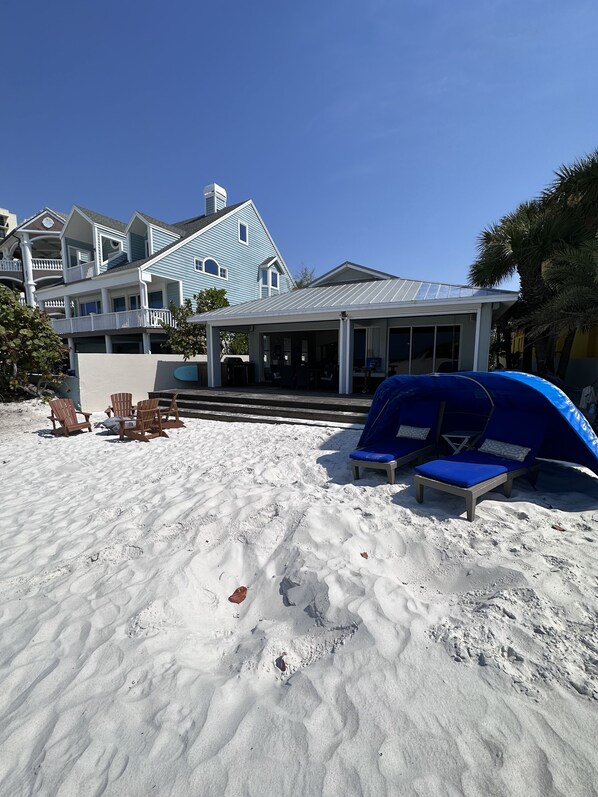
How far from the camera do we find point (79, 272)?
23.0 metres

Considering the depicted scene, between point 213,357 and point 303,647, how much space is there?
12.2m

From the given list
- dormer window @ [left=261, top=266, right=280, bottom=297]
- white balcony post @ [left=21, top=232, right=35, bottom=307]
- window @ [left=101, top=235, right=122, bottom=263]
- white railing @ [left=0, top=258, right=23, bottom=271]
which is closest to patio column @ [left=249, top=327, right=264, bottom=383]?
dormer window @ [left=261, top=266, right=280, bottom=297]

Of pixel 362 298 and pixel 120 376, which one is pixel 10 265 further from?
pixel 362 298

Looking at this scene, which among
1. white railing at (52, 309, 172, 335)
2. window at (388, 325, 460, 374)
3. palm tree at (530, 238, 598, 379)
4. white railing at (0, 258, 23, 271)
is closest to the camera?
palm tree at (530, 238, 598, 379)

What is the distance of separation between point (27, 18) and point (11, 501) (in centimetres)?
1114

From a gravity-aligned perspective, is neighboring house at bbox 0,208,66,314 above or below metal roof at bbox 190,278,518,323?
above

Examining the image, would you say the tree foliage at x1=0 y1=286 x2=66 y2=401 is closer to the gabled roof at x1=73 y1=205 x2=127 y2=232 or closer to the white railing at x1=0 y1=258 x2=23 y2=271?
the gabled roof at x1=73 y1=205 x2=127 y2=232

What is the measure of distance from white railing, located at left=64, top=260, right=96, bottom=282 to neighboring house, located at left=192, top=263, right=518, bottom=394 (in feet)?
41.4

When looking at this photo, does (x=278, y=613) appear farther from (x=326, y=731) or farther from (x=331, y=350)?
(x=331, y=350)

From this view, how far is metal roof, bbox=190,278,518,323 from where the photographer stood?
31.3 feet

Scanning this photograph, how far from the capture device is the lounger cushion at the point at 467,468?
158 inches

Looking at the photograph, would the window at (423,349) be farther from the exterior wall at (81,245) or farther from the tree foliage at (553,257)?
the exterior wall at (81,245)

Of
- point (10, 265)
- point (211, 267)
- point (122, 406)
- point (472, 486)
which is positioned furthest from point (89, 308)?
point (472, 486)

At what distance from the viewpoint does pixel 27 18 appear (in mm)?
8227
